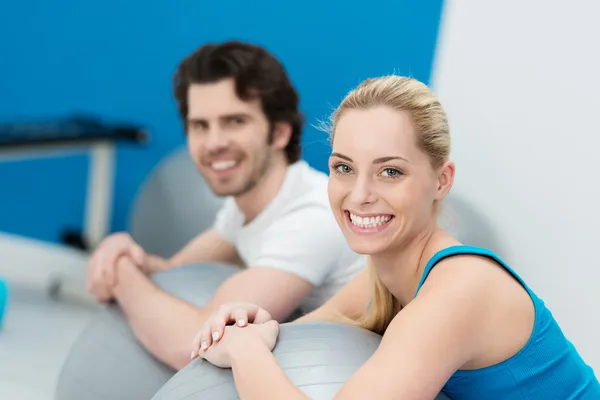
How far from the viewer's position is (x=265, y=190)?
77.3 inches

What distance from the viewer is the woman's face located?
4.06ft

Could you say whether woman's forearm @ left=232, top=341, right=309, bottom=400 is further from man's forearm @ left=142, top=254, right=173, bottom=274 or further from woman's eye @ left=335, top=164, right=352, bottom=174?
man's forearm @ left=142, top=254, right=173, bottom=274

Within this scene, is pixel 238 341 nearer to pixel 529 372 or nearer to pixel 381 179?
pixel 381 179

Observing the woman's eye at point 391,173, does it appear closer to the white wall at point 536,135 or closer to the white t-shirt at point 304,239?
the white t-shirt at point 304,239

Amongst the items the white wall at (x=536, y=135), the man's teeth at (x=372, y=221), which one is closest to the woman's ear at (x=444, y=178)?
the man's teeth at (x=372, y=221)

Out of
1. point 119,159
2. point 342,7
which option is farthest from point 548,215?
point 119,159

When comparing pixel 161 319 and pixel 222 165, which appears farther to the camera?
pixel 222 165

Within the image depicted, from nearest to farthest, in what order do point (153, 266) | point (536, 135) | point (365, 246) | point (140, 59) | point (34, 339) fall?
point (365, 246) < point (153, 266) < point (536, 135) < point (34, 339) < point (140, 59)

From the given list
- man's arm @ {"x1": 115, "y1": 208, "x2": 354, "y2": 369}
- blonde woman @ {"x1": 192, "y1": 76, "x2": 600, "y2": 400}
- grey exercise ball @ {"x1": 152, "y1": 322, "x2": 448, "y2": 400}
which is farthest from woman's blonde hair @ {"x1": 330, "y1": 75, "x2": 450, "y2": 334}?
man's arm @ {"x1": 115, "y1": 208, "x2": 354, "y2": 369}

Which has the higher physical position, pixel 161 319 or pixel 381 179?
pixel 381 179

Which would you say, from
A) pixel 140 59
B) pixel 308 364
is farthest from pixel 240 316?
pixel 140 59

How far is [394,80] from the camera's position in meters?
1.30

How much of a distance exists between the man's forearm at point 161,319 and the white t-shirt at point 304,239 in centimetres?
19

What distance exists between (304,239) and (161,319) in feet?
1.15
